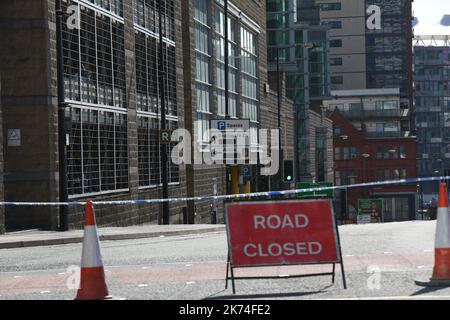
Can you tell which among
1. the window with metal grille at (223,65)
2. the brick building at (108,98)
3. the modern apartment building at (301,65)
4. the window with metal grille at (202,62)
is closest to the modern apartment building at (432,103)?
the modern apartment building at (301,65)

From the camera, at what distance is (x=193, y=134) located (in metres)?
42.7

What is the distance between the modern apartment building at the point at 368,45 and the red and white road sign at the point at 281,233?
429 ft

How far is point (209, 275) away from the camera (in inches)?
447

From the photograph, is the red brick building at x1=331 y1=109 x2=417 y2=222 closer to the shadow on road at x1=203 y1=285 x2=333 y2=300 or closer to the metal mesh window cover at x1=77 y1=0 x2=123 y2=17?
the metal mesh window cover at x1=77 y1=0 x2=123 y2=17

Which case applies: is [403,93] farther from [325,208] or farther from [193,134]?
[325,208]

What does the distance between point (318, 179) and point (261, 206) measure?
8635cm

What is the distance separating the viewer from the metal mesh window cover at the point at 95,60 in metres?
27.6

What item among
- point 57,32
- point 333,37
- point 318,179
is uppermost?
point 333,37

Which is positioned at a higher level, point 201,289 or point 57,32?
point 57,32

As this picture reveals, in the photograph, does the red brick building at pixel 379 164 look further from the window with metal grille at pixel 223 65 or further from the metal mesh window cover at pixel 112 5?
the metal mesh window cover at pixel 112 5

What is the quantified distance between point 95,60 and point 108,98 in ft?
A: 6.17

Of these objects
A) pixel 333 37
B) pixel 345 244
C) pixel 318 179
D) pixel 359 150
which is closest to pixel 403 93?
pixel 333 37

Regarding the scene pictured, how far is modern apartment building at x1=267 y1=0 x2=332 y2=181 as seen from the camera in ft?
274
